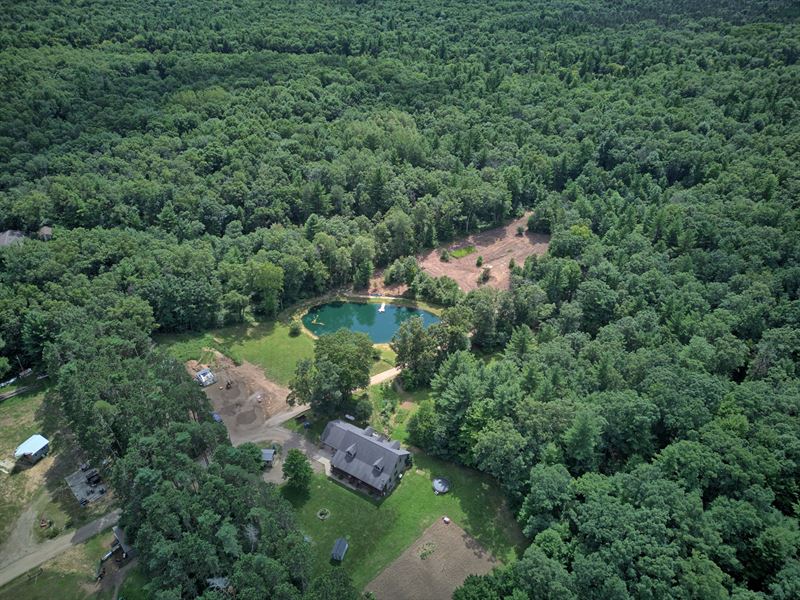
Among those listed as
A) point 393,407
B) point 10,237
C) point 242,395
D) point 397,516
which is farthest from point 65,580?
point 10,237

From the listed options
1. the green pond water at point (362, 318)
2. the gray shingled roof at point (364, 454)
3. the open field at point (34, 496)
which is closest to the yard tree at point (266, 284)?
the green pond water at point (362, 318)

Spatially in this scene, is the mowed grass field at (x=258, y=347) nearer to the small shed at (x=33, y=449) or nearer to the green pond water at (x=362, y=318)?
the green pond water at (x=362, y=318)

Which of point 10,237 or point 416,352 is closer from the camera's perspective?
point 416,352

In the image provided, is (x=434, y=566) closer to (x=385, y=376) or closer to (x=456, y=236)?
Result: (x=385, y=376)

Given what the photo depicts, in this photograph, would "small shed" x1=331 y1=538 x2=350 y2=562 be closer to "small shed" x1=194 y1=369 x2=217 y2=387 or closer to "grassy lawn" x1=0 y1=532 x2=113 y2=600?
"grassy lawn" x1=0 y1=532 x2=113 y2=600

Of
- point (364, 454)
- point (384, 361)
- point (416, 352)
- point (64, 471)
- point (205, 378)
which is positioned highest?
point (416, 352)

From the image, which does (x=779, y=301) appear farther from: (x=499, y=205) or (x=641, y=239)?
(x=499, y=205)
